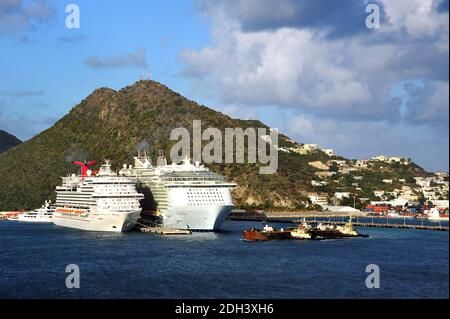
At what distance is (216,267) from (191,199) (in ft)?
130

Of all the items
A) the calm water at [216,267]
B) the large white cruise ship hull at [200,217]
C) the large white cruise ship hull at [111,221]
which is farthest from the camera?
the large white cruise ship hull at [111,221]

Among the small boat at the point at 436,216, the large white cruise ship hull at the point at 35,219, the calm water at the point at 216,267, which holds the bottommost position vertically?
the calm water at the point at 216,267

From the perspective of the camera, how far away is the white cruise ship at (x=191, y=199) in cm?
10100

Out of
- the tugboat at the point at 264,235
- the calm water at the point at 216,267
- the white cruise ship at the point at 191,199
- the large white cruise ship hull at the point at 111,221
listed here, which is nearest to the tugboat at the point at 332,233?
the tugboat at the point at 264,235

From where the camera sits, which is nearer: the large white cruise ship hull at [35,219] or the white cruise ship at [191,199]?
the white cruise ship at [191,199]

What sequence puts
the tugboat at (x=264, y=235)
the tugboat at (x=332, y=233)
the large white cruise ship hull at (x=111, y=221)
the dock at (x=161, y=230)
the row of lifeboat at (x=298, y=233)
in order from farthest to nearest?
the large white cruise ship hull at (x=111, y=221), the tugboat at (x=332, y=233), the dock at (x=161, y=230), the row of lifeboat at (x=298, y=233), the tugboat at (x=264, y=235)

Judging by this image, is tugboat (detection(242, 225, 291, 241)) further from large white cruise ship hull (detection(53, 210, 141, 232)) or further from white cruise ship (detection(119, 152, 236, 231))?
large white cruise ship hull (detection(53, 210, 141, 232))

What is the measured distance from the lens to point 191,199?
335ft

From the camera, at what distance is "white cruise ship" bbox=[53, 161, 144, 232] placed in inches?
4063

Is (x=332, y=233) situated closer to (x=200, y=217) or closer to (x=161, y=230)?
(x=200, y=217)

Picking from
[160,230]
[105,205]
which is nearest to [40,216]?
[105,205]

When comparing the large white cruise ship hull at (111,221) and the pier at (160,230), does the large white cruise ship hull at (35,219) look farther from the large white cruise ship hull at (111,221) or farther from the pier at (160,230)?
the pier at (160,230)

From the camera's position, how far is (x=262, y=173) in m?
194
